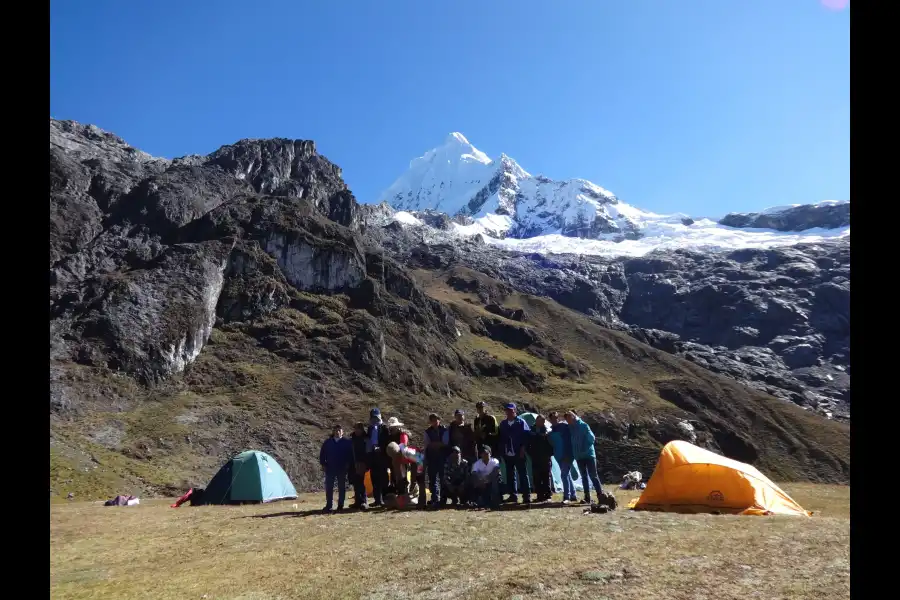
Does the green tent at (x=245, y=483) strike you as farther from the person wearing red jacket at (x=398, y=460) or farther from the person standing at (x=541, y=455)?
the person standing at (x=541, y=455)

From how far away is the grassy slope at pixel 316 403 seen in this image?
45375 millimetres

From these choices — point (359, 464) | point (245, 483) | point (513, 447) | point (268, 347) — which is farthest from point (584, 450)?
point (268, 347)

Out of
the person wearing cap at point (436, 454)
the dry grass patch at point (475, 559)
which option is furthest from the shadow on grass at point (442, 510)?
the dry grass patch at point (475, 559)

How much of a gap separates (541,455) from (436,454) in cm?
304

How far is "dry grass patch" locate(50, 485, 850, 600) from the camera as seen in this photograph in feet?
24.4

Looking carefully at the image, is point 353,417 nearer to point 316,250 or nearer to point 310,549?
point 316,250

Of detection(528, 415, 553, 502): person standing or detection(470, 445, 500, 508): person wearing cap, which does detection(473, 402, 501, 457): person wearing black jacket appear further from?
detection(528, 415, 553, 502): person standing

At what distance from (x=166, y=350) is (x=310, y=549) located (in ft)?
201

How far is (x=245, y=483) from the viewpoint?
24.7 meters

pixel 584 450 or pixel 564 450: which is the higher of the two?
pixel 584 450

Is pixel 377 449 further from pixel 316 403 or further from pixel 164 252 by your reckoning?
pixel 164 252
